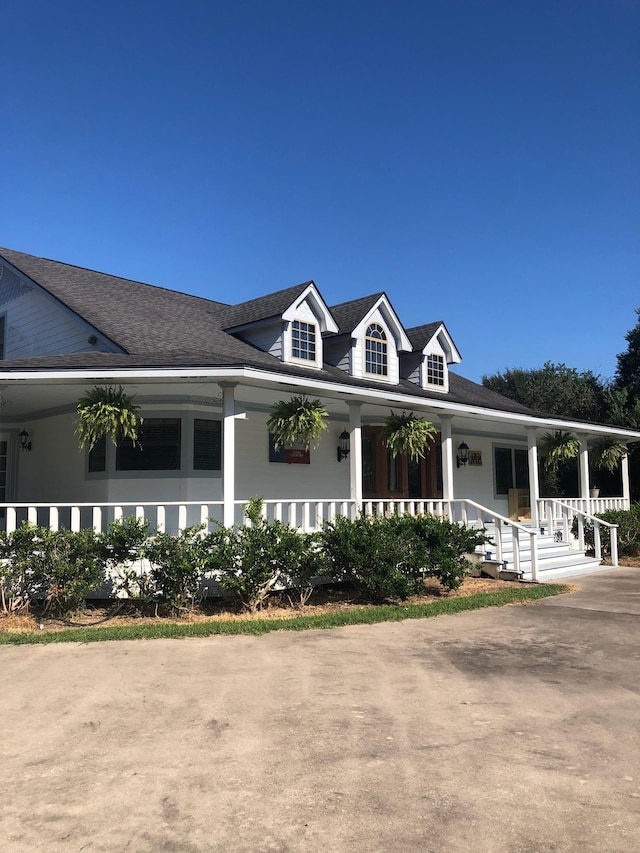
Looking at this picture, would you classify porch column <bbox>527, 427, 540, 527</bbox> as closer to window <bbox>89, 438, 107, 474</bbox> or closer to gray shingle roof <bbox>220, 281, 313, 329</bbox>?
gray shingle roof <bbox>220, 281, 313, 329</bbox>

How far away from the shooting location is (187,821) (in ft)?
11.0

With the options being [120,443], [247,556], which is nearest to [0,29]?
[120,443]

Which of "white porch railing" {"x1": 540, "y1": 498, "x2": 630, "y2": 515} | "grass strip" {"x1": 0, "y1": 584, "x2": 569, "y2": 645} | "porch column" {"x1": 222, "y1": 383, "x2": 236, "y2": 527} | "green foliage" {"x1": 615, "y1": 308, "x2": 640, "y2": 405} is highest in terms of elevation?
"green foliage" {"x1": 615, "y1": 308, "x2": 640, "y2": 405}

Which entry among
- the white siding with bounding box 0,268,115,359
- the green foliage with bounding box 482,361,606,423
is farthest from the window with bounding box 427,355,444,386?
the green foliage with bounding box 482,361,606,423

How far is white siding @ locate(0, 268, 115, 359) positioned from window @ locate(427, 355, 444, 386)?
8.73m

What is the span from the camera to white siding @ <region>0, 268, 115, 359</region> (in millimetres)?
13430

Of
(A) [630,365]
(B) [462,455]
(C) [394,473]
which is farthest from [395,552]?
(A) [630,365]

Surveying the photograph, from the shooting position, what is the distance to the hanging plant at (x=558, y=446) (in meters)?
18.7

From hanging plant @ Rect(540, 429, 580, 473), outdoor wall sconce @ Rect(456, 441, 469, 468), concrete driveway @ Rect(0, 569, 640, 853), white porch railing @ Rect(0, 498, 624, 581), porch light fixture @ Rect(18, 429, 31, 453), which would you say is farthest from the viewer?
hanging plant @ Rect(540, 429, 580, 473)

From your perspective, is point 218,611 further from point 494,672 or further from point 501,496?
point 501,496

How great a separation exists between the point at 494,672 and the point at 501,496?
545 inches

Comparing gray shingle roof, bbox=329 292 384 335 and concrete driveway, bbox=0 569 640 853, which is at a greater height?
gray shingle roof, bbox=329 292 384 335

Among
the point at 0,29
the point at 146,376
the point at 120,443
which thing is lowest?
the point at 120,443

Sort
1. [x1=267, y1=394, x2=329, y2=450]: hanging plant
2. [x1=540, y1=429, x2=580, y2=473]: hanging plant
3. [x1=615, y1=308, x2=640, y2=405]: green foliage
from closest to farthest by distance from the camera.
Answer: [x1=267, y1=394, x2=329, y2=450]: hanging plant → [x1=540, y1=429, x2=580, y2=473]: hanging plant → [x1=615, y1=308, x2=640, y2=405]: green foliage
